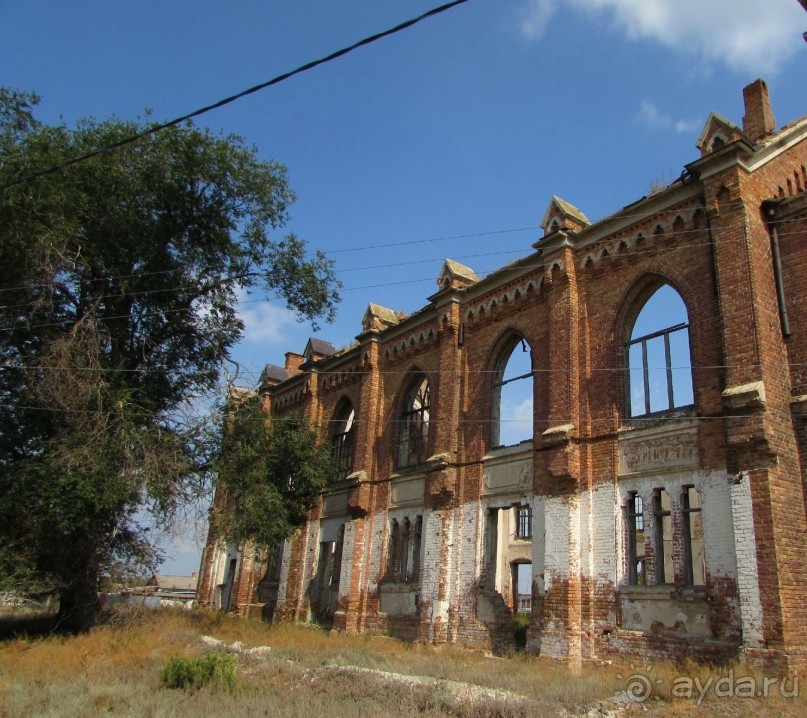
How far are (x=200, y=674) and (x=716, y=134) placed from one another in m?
13.3

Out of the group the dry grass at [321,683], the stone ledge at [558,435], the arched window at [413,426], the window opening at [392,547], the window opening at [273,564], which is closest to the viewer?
the dry grass at [321,683]

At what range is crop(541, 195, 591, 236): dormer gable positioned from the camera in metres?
15.9

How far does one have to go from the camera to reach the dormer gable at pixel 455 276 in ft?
63.1

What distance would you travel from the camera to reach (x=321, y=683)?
11000 millimetres

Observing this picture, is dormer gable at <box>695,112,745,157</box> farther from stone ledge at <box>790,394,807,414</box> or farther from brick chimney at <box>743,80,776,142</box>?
stone ledge at <box>790,394,807,414</box>

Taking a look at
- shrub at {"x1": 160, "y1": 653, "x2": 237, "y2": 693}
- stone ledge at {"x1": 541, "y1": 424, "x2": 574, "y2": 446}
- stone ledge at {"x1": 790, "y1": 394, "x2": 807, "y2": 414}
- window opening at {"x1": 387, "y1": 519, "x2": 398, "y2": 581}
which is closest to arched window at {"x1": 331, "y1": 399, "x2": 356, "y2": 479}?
window opening at {"x1": 387, "y1": 519, "x2": 398, "y2": 581}

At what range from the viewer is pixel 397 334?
70.0 ft

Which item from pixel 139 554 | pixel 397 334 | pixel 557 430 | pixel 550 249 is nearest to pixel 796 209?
pixel 550 249

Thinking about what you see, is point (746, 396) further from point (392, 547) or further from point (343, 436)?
point (343, 436)

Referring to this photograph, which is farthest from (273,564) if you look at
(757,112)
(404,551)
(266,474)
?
(757,112)

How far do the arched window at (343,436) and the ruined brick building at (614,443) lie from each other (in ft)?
7.10

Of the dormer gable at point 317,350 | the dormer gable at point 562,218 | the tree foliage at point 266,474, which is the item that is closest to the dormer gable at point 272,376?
the dormer gable at point 317,350

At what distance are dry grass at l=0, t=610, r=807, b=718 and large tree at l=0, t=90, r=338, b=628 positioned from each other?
8.55 ft

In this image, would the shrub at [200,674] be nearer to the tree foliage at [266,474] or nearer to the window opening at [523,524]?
the tree foliage at [266,474]
